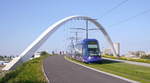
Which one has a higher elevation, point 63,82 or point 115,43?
point 115,43

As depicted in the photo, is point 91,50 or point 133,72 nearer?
point 133,72

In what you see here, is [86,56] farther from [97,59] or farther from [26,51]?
[26,51]

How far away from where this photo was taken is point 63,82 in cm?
1581

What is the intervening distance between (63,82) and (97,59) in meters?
19.8

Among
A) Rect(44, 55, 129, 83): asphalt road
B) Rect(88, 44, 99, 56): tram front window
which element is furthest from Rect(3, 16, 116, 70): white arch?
Rect(44, 55, 129, 83): asphalt road

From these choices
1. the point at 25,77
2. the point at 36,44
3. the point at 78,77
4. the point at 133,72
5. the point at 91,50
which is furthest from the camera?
the point at 36,44

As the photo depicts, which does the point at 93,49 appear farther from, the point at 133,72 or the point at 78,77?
the point at 78,77

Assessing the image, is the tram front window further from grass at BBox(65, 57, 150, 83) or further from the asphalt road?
the asphalt road

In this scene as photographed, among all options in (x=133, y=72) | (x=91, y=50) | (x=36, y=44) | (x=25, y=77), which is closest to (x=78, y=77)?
(x=25, y=77)

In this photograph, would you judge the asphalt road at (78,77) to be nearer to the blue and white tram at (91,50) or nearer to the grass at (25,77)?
the grass at (25,77)

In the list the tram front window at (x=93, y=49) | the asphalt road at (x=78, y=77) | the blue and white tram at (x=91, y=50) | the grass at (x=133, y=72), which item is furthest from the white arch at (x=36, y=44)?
the grass at (x=133, y=72)

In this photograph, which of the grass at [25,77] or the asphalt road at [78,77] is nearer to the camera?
the grass at [25,77]

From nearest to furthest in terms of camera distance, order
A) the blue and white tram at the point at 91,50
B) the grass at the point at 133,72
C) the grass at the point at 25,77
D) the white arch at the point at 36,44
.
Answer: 1. the grass at the point at 25,77
2. the grass at the point at 133,72
3. the white arch at the point at 36,44
4. the blue and white tram at the point at 91,50

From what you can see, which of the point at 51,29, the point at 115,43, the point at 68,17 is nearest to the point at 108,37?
the point at 115,43
